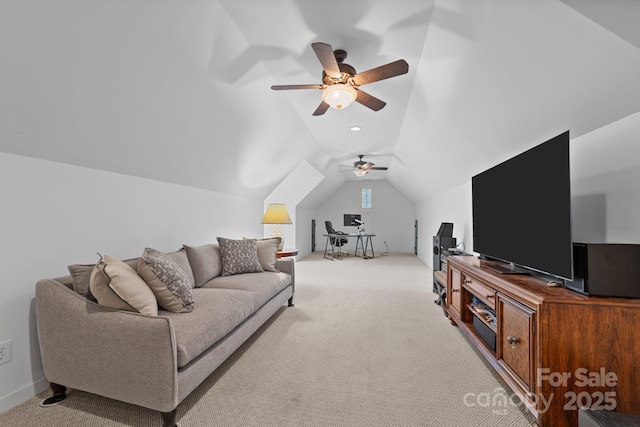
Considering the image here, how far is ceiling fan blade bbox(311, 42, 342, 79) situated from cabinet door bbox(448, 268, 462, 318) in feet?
7.07

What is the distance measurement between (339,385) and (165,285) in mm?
1381

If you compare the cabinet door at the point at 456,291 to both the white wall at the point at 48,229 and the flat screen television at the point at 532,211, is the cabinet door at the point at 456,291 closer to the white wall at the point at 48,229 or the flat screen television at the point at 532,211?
the flat screen television at the point at 532,211

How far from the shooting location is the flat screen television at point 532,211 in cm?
171

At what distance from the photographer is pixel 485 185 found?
2842 millimetres

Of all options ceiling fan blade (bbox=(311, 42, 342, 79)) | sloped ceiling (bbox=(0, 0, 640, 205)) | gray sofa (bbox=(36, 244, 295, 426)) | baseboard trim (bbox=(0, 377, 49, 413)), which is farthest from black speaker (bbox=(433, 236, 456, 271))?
baseboard trim (bbox=(0, 377, 49, 413))

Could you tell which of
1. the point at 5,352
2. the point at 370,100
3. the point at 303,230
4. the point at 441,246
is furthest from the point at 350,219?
the point at 5,352

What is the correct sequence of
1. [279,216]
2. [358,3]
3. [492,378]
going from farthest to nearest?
1. [279,216]
2. [492,378]
3. [358,3]

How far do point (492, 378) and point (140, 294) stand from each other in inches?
95.1

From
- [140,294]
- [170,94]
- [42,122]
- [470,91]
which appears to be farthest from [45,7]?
[470,91]

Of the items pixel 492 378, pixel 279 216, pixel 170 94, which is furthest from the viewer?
pixel 279 216

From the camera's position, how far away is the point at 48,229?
2012 millimetres

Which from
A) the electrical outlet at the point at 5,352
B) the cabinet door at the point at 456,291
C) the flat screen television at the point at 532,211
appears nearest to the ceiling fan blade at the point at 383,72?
the flat screen television at the point at 532,211

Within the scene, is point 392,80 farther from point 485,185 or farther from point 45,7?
point 45,7

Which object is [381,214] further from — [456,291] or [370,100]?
[370,100]
